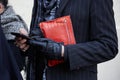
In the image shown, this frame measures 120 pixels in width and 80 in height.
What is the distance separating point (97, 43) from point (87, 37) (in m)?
0.08

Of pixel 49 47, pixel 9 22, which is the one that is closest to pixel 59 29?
pixel 49 47

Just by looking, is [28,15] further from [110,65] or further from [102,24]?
[102,24]

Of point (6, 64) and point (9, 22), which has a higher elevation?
point (9, 22)

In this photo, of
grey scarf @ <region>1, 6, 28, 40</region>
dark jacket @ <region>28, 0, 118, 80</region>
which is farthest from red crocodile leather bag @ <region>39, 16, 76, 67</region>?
grey scarf @ <region>1, 6, 28, 40</region>

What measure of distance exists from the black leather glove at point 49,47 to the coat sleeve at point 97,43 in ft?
0.13

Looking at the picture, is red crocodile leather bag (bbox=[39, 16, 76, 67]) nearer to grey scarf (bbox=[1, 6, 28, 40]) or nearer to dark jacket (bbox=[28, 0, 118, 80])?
dark jacket (bbox=[28, 0, 118, 80])

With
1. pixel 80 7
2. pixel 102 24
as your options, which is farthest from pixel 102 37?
pixel 80 7

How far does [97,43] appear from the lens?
4.33 ft

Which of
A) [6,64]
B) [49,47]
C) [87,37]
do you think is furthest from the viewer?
[87,37]

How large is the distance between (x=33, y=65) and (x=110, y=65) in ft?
7.24

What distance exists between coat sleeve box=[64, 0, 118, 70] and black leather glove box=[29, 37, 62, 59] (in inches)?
1.5

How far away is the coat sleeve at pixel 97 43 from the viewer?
1.30 meters

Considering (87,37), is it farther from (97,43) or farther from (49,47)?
(49,47)

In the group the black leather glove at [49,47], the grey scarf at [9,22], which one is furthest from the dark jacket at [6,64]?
the grey scarf at [9,22]
